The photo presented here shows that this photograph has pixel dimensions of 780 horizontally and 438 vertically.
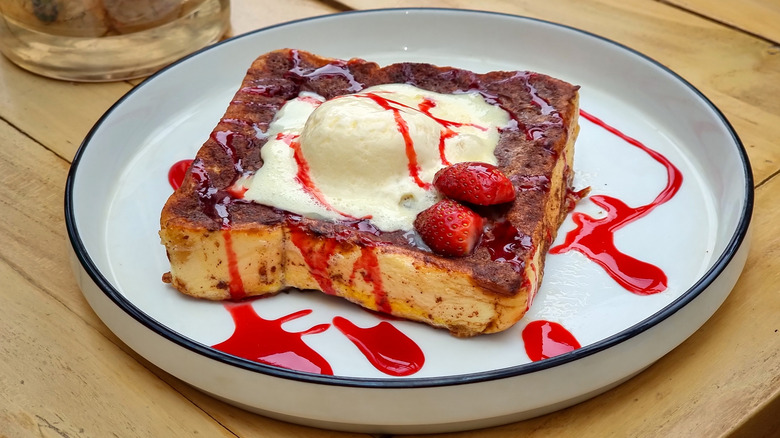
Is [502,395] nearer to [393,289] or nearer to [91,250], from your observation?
[393,289]

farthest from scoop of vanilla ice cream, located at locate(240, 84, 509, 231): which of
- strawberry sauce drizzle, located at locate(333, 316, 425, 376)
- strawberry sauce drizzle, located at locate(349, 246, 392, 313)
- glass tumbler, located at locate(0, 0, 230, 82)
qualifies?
glass tumbler, located at locate(0, 0, 230, 82)

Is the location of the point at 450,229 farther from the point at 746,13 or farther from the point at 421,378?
the point at 746,13

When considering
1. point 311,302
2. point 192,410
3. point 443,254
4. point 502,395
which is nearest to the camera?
point 502,395

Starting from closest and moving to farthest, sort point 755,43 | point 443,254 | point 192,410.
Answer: point 192,410 < point 443,254 < point 755,43

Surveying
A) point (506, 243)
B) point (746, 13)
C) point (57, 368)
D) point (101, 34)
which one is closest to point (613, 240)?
point (506, 243)

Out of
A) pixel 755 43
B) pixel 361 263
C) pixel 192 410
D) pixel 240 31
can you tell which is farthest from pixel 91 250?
pixel 755 43
